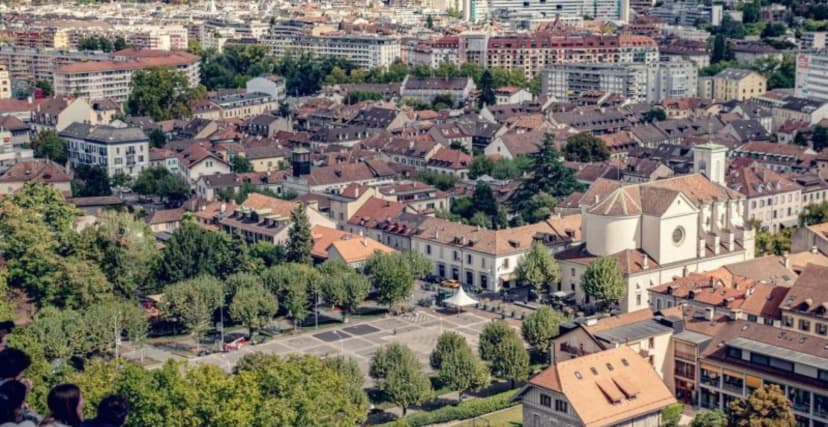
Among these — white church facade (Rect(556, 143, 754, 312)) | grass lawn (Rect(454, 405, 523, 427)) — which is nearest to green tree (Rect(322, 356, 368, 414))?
grass lawn (Rect(454, 405, 523, 427))

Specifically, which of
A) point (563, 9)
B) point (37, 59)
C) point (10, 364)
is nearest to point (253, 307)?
point (10, 364)

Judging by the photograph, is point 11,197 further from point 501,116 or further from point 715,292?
point 501,116

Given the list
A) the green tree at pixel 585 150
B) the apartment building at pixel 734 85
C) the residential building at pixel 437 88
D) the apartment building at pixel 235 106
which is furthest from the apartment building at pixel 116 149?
the apartment building at pixel 734 85

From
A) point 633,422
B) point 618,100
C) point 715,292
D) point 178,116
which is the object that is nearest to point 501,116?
point 618,100

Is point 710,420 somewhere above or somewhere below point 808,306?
below

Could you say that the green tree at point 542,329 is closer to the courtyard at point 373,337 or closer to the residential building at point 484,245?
the courtyard at point 373,337

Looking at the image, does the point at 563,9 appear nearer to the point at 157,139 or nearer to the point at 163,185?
the point at 157,139

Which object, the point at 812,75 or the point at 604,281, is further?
the point at 812,75

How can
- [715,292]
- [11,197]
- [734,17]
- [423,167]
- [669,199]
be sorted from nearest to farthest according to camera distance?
[715,292] < [669,199] < [11,197] < [423,167] < [734,17]
